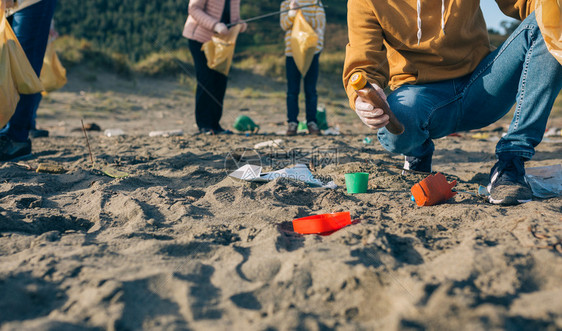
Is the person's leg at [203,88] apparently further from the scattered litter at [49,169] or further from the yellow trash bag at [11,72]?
the scattered litter at [49,169]

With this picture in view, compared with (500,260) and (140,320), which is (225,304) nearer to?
(140,320)

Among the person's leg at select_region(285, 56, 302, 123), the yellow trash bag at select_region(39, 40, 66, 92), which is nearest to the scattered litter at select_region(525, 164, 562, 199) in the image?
the person's leg at select_region(285, 56, 302, 123)

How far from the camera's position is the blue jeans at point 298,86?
4.39m

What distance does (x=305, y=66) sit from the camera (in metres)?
4.22

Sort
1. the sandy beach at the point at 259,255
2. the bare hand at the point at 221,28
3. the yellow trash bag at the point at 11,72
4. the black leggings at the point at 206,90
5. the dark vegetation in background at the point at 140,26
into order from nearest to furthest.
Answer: the sandy beach at the point at 259,255 < the yellow trash bag at the point at 11,72 < the bare hand at the point at 221,28 < the black leggings at the point at 206,90 < the dark vegetation in background at the point at 140,26

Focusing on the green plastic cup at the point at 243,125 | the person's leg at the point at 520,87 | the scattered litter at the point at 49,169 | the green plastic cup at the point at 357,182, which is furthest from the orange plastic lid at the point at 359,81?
the green plastic cup at the point at 243,125

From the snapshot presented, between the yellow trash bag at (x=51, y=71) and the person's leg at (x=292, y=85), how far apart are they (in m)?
2.27

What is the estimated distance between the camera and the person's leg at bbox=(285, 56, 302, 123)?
438 centimetres

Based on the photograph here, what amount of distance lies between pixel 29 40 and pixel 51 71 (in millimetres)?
1329

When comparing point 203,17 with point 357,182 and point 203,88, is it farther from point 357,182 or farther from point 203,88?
point 357,182

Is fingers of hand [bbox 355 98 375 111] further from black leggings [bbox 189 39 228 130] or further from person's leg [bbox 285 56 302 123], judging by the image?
person's leg [bbox 285 56 302 123]

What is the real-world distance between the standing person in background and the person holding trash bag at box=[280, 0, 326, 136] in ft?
7.06

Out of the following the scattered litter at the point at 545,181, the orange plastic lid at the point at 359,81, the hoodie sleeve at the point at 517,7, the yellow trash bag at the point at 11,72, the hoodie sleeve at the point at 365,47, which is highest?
the hoodie sleeve at the point at 517,7

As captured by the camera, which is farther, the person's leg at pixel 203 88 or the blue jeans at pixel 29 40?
the person's leg at pixel 203 88
